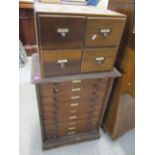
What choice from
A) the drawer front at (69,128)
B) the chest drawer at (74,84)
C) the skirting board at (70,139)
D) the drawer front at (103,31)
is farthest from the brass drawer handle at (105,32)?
the skirting board at (70,139)

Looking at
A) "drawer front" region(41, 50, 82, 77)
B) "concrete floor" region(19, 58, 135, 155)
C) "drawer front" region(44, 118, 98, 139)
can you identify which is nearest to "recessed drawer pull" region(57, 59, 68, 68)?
"drawer front" region(41, 50, 82, 77)

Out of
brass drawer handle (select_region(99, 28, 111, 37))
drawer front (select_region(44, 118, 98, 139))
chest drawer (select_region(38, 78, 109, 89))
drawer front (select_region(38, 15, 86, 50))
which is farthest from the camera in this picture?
drawer front (select_region(44, 118, 98, 139))

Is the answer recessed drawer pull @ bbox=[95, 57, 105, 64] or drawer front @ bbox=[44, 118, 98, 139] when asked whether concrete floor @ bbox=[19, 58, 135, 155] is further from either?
recessed drawer pull @ bbox=[95, 57, 105, 64]

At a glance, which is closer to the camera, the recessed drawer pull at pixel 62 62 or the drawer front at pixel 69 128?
the recessed drawer pull at pixel 62 62

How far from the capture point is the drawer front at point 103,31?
35.3 inches

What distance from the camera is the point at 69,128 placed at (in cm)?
142

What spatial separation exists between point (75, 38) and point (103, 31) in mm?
188

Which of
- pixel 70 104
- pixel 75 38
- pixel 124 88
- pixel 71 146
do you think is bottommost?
pixel 71 146

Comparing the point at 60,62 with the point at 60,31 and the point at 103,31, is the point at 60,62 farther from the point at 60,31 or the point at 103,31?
the point at 103,31

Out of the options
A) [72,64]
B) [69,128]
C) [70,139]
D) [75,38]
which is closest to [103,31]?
[75,38]

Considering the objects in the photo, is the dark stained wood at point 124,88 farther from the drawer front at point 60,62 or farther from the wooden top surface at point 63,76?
the drawer front at point 60,62

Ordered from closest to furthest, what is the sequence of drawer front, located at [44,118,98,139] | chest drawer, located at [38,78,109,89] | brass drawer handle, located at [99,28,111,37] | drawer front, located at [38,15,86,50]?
drawer front, located at [38,15,86,50], brass drawer handle, located at [99,28,111,37], chest drawer, located at [38,78,109,89], drawer front, located at [44,118,98,139]

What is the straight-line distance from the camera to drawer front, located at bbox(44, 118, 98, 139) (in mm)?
1355
